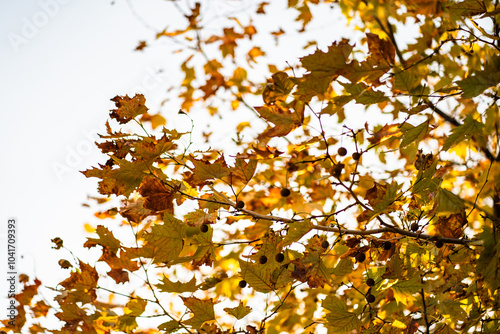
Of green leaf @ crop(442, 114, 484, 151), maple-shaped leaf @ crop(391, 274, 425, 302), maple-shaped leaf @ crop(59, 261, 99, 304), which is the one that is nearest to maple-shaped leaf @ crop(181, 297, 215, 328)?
maple-shaped leaf @ crop(59, 261, 99, 304)

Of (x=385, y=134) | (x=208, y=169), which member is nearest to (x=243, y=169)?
(x=208, y=169)

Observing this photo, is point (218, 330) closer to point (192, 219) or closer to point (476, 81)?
point (192, 219)

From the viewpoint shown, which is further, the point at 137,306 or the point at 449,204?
the point at 137,306

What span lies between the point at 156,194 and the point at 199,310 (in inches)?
16.7

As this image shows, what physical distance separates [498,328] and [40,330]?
2329mm

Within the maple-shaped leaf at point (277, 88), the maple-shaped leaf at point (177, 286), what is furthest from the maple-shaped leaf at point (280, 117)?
the maple-shaped leaf at point (177, 286)

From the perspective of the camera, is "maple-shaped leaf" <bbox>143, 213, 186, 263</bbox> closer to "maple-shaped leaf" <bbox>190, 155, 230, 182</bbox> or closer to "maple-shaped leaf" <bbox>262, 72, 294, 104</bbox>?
"maple-shaped leaf" <bbox>190, 155, 230, 182</bbox>

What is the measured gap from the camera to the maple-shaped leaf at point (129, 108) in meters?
1.32

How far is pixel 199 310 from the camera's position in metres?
1.30

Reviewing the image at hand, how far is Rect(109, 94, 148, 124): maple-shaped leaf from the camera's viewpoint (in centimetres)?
132

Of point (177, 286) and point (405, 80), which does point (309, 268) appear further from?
point (405, 80)

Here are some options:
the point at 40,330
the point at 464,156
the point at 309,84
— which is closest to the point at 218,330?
the point at 309,84

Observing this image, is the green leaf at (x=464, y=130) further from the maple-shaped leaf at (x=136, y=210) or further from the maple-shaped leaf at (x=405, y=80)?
the maple-shaped leaf at (x=136, y=210)

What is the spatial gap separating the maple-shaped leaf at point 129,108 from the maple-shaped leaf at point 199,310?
2.16ft
